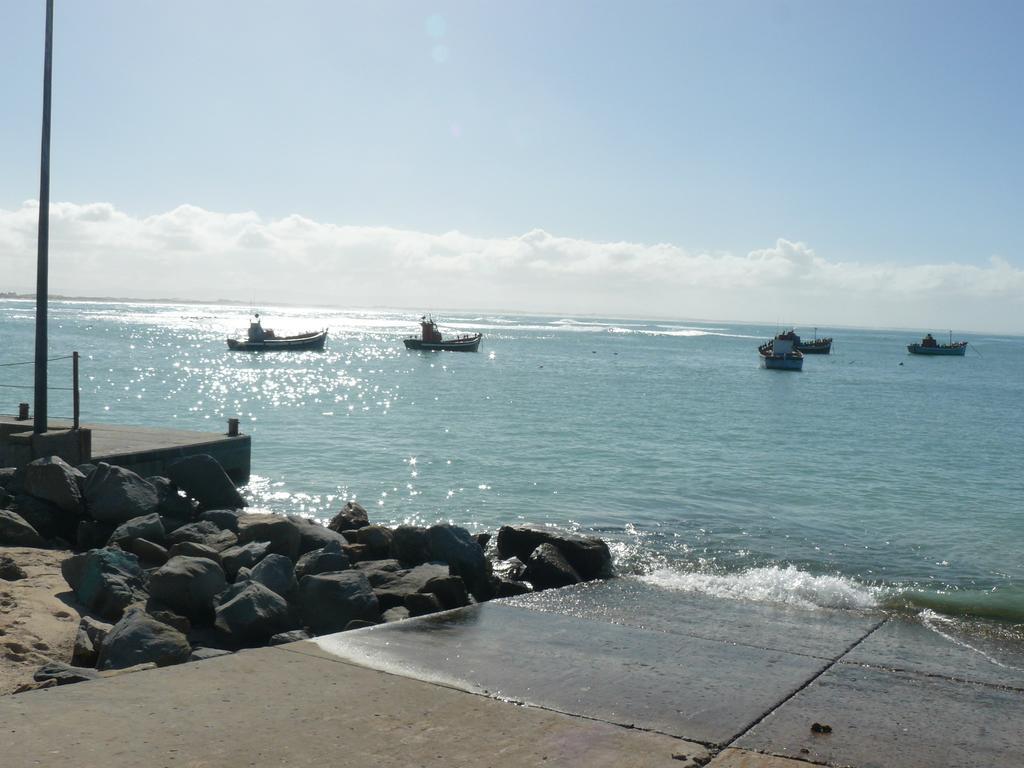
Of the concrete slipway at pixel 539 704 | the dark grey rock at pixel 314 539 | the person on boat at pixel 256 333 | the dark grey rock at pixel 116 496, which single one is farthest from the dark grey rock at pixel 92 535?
the person on boat at pixel 256 333

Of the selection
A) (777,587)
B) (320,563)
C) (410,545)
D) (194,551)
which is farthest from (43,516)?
(777,587)

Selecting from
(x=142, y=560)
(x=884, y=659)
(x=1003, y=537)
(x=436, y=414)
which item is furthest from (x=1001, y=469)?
(x=142, y=560)

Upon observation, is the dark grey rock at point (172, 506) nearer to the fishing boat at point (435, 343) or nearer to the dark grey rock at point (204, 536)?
the dark grey rock at point (204, 536)

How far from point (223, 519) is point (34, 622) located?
425 cm

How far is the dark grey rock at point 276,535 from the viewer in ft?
36.3

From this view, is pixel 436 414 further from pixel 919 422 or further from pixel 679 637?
pixel 679 637

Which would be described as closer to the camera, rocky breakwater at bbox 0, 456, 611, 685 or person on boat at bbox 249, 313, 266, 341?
rocky breakwater at bbox 0, 456, 611, 685

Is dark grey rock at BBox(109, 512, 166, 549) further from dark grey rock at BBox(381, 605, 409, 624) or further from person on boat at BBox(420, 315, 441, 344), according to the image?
person on boat at BBox(420, 315, 441, 344)

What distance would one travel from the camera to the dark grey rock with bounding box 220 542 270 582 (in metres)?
9.98

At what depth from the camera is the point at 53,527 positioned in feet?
40.2

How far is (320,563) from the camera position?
10203mm

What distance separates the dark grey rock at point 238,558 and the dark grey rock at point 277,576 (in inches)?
32.9

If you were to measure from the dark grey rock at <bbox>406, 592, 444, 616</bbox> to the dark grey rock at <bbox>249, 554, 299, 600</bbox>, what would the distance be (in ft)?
3.39

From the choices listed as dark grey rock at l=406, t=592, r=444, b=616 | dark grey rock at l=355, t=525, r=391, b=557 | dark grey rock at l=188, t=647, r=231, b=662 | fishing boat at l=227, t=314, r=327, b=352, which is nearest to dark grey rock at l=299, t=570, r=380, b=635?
dark grey rock at l=406, t=592, r=444, b=616
